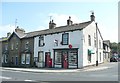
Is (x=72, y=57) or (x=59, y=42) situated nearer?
(x=72, y=57)

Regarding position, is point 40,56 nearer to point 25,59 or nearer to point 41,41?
point 41,41

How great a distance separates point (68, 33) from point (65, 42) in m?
1.47

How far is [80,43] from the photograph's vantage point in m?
32.5

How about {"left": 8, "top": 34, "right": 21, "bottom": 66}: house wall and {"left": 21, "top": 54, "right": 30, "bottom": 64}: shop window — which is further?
{"left": 8, "top": 34, "right": 21, "bottom": 66}: house wall

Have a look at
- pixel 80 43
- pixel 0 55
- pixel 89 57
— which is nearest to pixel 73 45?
pixel 80 43

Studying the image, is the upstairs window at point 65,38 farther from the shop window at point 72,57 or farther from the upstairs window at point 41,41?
the upstairs window at point 41,41

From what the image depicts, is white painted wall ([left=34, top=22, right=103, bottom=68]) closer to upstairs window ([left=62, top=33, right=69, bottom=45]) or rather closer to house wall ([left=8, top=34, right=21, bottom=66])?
upstairs window ([left=62, top=33, right=69, bottom=45])

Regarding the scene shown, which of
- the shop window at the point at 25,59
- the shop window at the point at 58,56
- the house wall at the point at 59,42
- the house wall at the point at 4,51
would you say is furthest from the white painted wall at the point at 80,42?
the house wall at the point at 4,51

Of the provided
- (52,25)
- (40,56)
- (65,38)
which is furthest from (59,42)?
(52,25)

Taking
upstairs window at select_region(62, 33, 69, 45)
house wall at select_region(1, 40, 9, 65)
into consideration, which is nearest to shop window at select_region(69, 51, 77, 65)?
upstairs window at select_region(62, 33, 69, 45)

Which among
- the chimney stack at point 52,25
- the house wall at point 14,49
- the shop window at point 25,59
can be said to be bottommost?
the shop window at point 25,59

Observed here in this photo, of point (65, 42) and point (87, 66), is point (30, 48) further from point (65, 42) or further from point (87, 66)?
point (87, 66)

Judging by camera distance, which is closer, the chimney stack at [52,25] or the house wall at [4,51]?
the chimney stack at [52,25]

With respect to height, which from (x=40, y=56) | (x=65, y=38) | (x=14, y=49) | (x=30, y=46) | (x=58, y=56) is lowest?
(x=40, y=56)
